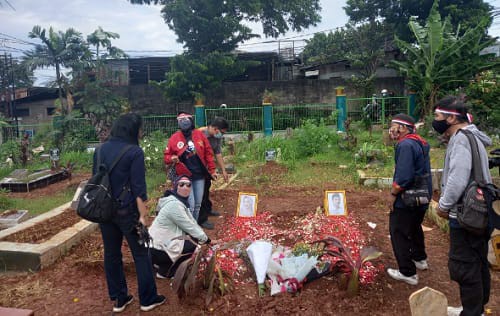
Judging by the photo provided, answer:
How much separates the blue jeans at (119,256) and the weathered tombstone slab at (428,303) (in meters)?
2.14

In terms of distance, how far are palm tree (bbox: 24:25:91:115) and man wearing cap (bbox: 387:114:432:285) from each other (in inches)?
610

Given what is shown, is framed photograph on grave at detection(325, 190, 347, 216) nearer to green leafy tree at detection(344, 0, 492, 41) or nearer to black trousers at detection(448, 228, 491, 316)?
black trousers at detection(448, 228, 491, 316)

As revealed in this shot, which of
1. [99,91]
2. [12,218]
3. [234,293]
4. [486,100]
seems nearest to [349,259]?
[234,293]

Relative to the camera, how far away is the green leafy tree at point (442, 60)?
13.3 meters

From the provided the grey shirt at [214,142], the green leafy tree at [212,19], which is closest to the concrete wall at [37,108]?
the green leafy tree at [212,19]

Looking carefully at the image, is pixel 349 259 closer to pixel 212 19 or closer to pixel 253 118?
pixel 253 118

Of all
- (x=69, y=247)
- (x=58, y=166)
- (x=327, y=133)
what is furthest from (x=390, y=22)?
(x=69, y=247)

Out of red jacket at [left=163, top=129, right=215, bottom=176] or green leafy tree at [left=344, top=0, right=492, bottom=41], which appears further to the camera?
green leafy tree at [left=344, top=0, right=492, bottom=41]

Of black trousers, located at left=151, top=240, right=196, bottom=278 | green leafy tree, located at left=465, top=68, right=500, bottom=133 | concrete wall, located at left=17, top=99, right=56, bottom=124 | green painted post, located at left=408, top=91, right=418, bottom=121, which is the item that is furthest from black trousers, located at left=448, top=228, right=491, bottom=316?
concrete wall, located at left=17, top=99, right=56, bottom=124

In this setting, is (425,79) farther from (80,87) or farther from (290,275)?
(80,87)

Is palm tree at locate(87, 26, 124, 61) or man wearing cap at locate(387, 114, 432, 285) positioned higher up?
palm tree at locate(87, 26, 124, 61)

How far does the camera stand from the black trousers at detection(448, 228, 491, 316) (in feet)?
9.23

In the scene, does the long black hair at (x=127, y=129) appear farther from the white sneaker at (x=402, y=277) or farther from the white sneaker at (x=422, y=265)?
the white sneaker at (x=422, y=265)

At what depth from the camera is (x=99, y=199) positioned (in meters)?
3.08
